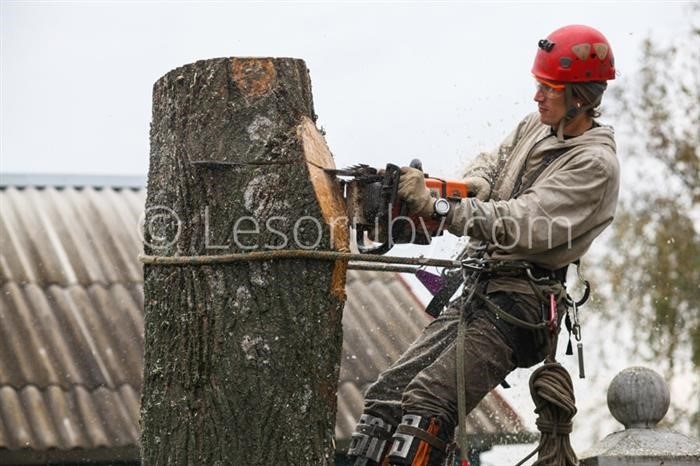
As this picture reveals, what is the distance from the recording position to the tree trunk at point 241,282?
420 centimetres

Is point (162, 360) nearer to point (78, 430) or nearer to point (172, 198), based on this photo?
point (172, 198)

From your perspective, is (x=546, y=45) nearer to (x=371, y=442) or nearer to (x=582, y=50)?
(x=582, y=50)

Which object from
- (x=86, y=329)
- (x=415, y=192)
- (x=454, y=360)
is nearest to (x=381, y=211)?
A: (x=415, y=192)

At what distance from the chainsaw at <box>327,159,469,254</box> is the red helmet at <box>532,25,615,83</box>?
65 cm

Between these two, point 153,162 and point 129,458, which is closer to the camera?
point 153,162

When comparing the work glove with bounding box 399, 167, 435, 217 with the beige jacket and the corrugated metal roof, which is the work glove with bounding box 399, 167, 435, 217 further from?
the corrugated metal roof

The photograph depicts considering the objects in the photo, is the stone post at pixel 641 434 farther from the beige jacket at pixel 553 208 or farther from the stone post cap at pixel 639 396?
the beige jacket at pixel 553 208

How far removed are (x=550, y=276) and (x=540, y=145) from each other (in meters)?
0.51

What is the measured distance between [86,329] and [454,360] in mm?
5064

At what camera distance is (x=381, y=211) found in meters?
4.64

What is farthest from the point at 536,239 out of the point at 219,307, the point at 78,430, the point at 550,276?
the point at 78,430

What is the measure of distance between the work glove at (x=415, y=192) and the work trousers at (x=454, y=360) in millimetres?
475

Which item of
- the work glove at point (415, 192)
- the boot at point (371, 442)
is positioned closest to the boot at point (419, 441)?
the boot at point (371, 442)

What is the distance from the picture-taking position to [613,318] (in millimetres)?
15867
